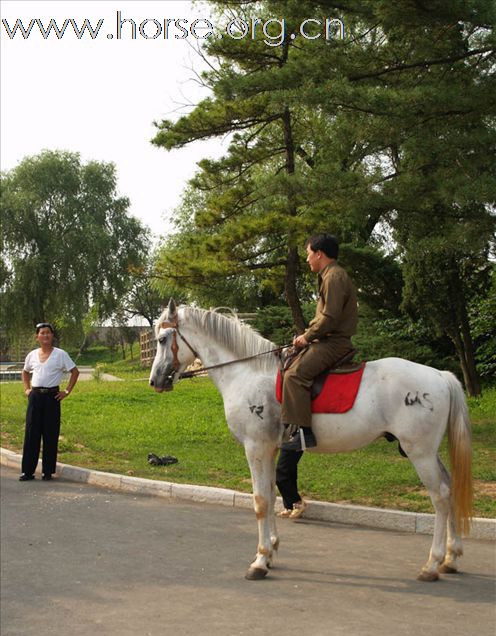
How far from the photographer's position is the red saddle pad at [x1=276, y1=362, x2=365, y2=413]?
6734 mm

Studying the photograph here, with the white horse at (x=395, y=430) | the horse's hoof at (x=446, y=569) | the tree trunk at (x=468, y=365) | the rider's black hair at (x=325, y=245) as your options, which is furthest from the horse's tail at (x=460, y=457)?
the tree trunk at (x=468, y=365)

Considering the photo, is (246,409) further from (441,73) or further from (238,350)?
(441,73)

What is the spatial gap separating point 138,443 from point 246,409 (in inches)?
334

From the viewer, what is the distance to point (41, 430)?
470 inches

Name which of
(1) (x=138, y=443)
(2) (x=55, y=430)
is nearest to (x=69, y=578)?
(2) (x=55, y=430)

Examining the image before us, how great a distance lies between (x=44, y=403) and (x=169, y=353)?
5.03 meters

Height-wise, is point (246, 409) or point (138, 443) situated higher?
point (246, 409)

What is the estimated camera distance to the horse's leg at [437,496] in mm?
6551

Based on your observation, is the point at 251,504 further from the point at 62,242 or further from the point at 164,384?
the point at 62,242

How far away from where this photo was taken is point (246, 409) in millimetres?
7141

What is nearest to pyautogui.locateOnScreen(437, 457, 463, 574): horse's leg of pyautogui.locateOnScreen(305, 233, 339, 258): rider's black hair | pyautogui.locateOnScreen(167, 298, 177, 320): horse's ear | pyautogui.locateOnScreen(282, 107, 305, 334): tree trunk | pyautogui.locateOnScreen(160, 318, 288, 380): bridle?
pyautogui.locateOnScreen(160, 318, 288, 380): bridle

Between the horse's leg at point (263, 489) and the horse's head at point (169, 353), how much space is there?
104cm

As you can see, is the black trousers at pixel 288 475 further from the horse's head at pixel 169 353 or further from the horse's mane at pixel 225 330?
the horse's head at pixel 169 353

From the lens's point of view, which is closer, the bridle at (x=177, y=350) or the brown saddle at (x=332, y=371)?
the brown saddle at (x=332, y=371)
